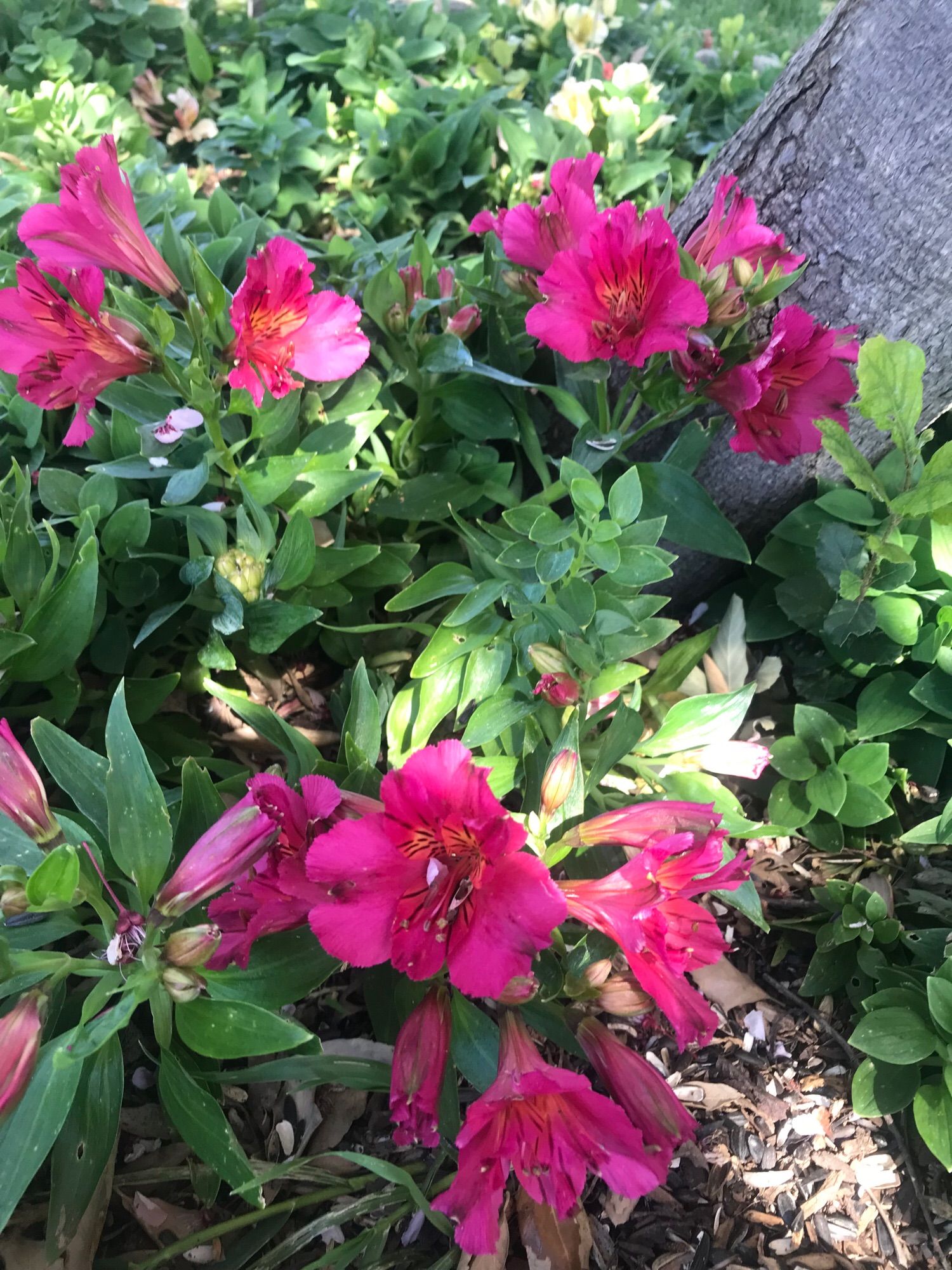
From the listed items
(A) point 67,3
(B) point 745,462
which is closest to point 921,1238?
(B) point 745,462

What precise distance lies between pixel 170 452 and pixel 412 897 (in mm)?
860

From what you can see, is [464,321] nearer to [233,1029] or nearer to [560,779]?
[560,779]

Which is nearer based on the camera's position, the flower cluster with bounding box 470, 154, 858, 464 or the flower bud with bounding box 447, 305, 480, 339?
the flower cluster with bounding box 470, 154, 858, 464

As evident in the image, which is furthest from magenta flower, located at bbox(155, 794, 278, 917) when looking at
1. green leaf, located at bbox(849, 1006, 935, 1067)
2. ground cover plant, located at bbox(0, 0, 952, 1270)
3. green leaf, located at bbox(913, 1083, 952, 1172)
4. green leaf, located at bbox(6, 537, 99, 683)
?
green leaf, located at bbox(913, 1083, 952, 1172)

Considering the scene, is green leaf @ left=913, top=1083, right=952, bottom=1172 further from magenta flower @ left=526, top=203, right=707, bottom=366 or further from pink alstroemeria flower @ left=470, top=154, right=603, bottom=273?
pink alstroemeria flower @ left=470, top=154, right=603, bottom=273

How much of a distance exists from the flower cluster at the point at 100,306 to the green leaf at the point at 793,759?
40.0 inches

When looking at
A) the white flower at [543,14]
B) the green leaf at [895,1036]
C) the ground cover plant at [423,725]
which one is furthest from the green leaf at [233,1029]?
the white flower at [543,14]

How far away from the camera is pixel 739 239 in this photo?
1.21 meters

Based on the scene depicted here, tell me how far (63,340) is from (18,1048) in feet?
2.92

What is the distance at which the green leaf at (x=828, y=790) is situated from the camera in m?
1.36

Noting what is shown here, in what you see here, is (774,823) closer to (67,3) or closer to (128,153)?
(128,153)

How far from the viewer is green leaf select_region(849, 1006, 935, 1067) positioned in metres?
1.16

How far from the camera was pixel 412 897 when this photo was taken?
821mm

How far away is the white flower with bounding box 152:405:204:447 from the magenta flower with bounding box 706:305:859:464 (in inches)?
29.6
